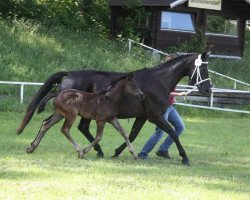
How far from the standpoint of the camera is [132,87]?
12.5m

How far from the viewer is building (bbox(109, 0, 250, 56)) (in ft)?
115

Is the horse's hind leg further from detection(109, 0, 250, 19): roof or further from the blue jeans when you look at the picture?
detection(109, 0, 250, 19): roof

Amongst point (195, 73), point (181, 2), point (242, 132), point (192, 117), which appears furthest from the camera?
point (181, 2)

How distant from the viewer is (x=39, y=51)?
89.2ft

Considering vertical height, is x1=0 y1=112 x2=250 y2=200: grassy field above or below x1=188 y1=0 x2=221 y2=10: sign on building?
below

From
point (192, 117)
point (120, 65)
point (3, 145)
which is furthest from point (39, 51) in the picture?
point (3, 145)

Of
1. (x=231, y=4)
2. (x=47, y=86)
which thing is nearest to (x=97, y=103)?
(x=47, y=86)

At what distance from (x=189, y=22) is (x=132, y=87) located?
Result: 24.2 meters

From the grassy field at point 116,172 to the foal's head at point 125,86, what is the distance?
50.5 inches

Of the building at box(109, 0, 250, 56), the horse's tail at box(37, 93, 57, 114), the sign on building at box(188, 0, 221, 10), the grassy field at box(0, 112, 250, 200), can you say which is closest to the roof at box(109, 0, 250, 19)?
the building at box(109, 0, 250, 56)

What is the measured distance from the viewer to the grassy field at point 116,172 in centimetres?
904

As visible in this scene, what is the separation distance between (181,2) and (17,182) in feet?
84.2

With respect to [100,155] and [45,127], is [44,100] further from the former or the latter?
[100,155]

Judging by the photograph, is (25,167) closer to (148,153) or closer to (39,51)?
(148,153)
